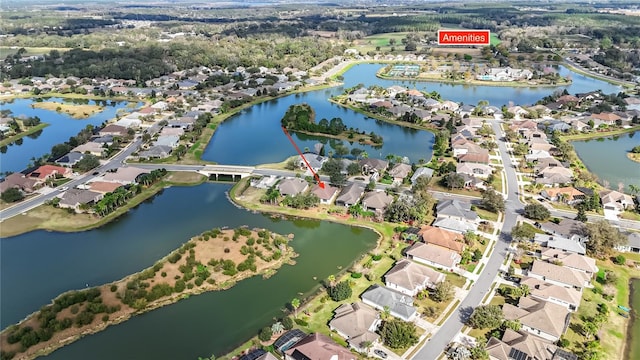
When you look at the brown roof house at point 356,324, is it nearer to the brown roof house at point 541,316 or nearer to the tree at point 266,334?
the tree at point 266,334

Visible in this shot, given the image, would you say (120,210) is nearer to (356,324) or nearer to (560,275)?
(356,324)

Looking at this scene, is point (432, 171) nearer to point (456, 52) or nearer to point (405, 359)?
point (405, 359)

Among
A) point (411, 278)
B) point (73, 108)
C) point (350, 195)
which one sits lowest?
point (411, 278)

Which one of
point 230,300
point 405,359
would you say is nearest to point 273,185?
point 230,300

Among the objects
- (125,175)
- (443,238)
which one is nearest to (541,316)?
(443,238)

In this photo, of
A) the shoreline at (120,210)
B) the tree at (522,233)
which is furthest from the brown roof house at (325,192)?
the tree at (522,233)

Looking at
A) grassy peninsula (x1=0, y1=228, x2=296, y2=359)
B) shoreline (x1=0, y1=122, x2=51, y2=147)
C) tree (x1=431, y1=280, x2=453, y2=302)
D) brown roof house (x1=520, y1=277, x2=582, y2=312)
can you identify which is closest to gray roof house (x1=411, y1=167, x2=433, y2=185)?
grassy peninsula (x1=0, y1=228, x2=296, y2=359)
